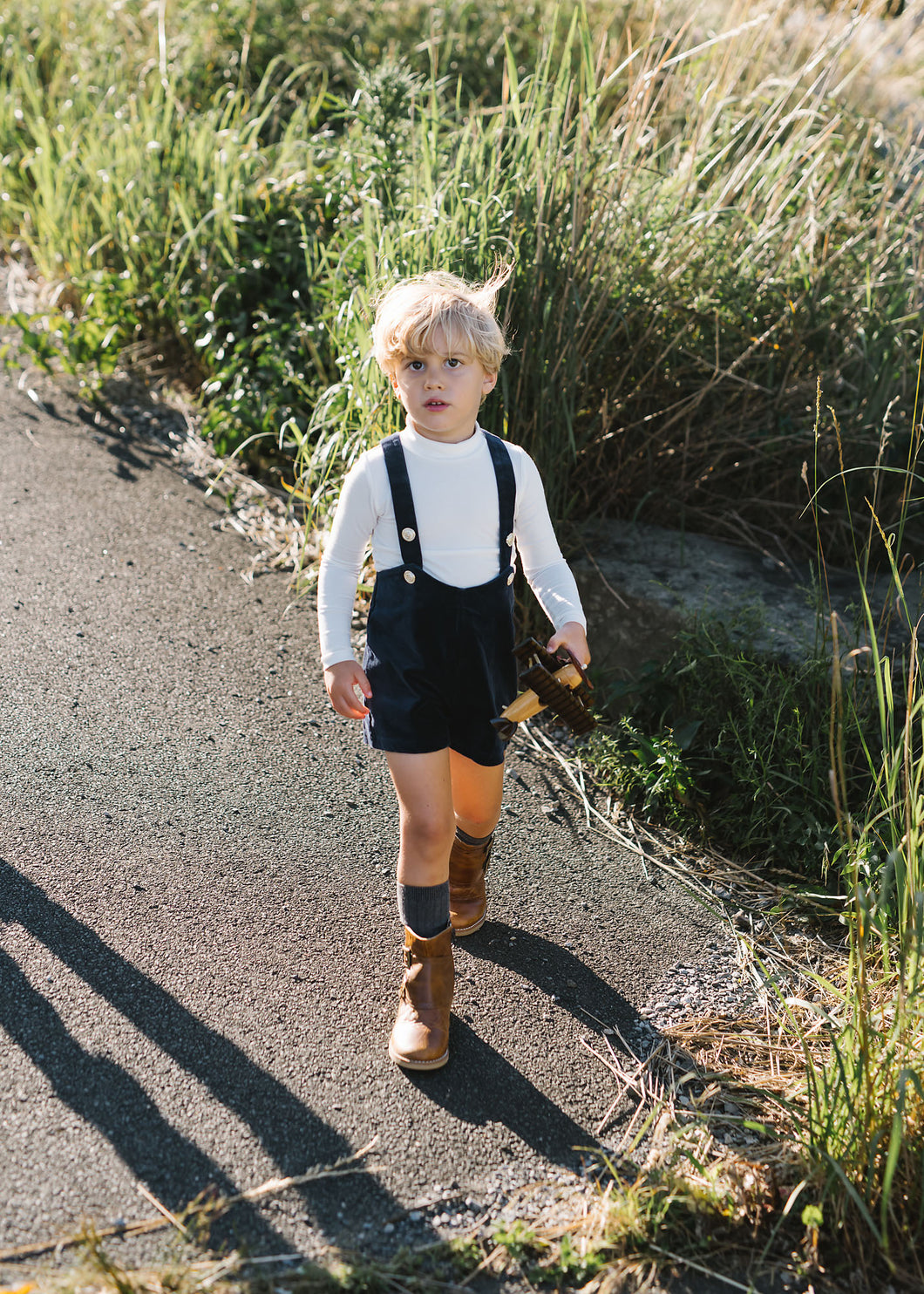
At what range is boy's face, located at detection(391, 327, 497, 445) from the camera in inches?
82.1

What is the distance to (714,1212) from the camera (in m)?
1.88

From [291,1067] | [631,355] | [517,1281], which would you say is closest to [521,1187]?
[517,1281]

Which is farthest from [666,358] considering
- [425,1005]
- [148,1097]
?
[148,1097]

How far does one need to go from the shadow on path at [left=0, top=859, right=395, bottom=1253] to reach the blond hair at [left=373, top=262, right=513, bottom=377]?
139 cm

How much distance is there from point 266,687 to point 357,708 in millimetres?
1302

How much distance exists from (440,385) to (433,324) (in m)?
0.11

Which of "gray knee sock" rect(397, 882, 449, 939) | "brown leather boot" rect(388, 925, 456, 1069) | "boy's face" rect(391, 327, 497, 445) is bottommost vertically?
"brown leather boot" rect(388, 925, 456, 1069)

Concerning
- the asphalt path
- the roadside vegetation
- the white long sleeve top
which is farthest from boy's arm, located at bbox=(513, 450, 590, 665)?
the asphalt path

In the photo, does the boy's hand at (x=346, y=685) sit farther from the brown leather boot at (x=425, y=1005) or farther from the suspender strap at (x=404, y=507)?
the brown leather boot at (x=425, y=1005)

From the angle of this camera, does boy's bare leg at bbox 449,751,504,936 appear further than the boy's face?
Yes

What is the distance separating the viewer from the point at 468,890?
2559 mm

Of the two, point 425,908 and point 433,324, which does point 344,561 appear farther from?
point 425,908

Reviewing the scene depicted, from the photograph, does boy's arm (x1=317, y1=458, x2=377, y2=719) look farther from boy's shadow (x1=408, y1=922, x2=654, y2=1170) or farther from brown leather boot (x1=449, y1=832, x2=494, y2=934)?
boy's shadow (x1=408, y1=922, x2=654, y2=1170)

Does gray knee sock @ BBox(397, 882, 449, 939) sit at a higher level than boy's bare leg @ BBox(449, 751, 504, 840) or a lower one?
lower
